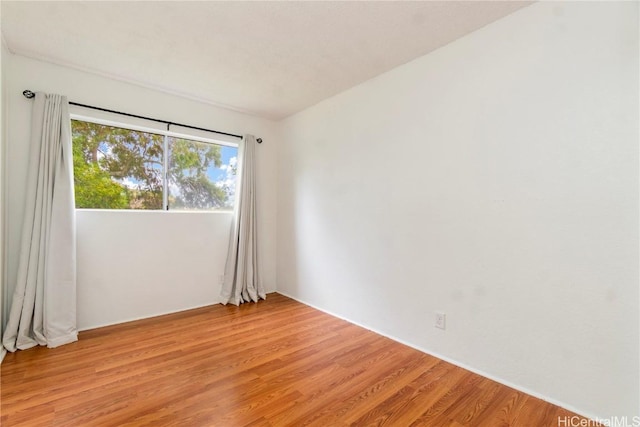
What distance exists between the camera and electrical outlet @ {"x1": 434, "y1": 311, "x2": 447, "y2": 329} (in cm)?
228

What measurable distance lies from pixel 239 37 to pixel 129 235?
217cm

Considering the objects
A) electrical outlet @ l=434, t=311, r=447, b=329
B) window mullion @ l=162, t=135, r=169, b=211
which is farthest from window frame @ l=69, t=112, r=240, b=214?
electrical outlet @ l=434, t=311, r=447, b=329

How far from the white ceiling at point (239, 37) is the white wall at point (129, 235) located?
17cm

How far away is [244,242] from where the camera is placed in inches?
144

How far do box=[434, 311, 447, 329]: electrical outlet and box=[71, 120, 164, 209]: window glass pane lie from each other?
2941 mm

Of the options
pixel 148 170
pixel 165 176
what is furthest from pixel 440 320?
pixel 148 170

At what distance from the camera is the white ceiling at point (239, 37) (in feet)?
6.21

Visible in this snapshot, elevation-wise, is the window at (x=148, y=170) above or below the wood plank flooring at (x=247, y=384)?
above

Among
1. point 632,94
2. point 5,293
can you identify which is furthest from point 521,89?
point 5,293

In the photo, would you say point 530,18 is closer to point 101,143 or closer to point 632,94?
point 632,94

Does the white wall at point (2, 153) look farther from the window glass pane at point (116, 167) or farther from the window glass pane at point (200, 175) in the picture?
the window glass pane at point (200, 175)

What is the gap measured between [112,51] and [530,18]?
9.93 ft

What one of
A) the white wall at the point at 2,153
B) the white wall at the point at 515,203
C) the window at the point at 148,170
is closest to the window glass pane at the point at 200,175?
the window at the point at 148,170

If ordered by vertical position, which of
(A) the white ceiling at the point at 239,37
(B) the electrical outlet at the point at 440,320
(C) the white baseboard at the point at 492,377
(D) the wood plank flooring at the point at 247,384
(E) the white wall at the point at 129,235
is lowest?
(D) the wood plank flooring at the point at 247,384
